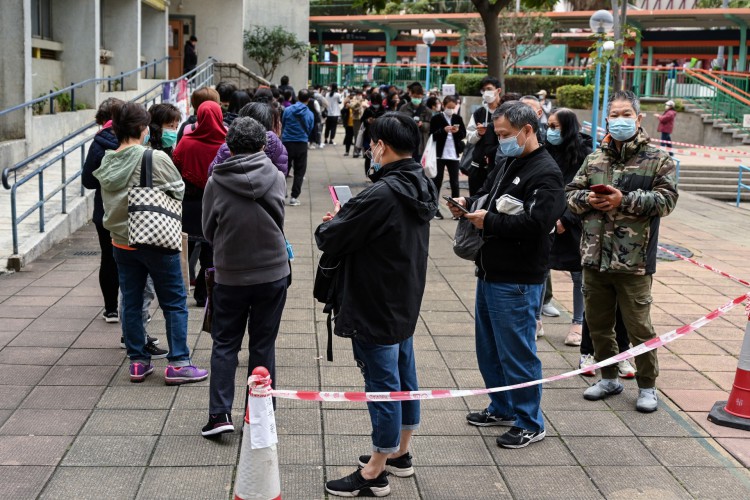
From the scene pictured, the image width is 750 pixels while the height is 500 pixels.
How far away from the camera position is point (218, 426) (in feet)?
15.9

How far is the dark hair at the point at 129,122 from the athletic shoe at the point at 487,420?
8.83ft

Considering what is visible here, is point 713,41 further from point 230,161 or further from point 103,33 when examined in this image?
point 230,161

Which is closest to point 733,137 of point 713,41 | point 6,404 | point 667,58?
point 713,41

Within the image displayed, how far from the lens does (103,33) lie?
21531 mm

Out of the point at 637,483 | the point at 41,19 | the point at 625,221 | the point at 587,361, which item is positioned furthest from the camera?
the point at 41,19

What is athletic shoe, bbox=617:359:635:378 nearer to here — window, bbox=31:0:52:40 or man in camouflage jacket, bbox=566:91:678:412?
man in camouflage jacket, bbox=566:91:678:412

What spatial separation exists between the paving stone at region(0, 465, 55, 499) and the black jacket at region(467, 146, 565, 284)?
2506 millimetres

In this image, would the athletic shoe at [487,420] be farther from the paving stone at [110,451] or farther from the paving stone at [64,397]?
the paving stone at [64,397]

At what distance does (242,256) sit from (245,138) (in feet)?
2.07

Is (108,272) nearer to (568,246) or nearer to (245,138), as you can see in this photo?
(245,138)

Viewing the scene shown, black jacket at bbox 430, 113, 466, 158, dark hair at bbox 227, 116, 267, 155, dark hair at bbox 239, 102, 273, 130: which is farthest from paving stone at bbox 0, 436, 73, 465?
black jacket at bbox 430, 113, 466, 158

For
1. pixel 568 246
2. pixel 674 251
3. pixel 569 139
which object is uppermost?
pixel 569 139

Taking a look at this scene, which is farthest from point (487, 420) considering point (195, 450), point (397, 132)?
point (397, 132)

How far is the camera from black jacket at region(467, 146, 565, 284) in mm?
4652
